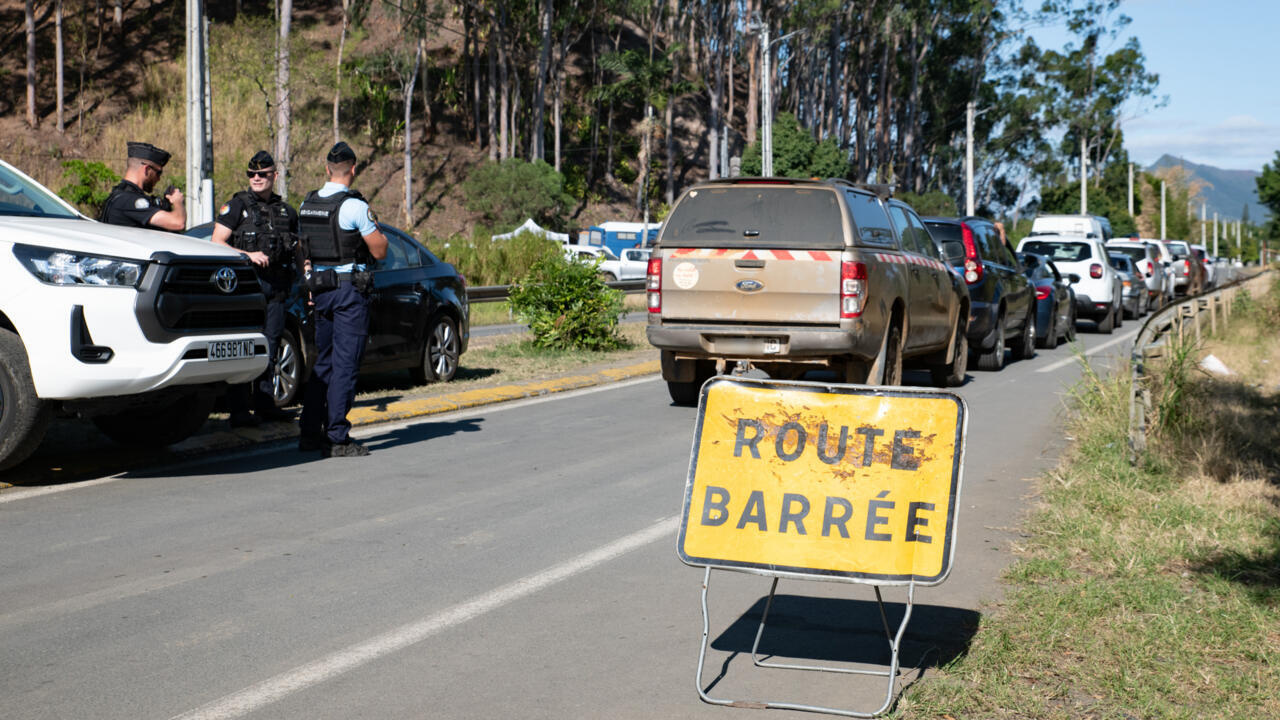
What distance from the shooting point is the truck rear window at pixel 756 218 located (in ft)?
35.7

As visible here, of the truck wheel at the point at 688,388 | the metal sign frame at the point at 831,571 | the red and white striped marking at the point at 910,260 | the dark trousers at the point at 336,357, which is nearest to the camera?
the metal sign frame at the point at 831,571

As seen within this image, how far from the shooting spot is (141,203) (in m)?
8.84

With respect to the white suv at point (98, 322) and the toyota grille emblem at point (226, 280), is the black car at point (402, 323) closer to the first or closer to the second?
the toyota grille emblem at point (226, 280)

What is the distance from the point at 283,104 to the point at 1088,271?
2899 cm

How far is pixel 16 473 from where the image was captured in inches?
321

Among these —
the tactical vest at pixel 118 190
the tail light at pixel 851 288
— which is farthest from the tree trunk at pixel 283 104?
the tail light at pixel 851 288

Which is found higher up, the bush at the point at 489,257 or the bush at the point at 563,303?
the bush at the point at 489,257

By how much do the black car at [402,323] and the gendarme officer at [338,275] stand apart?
153 cm

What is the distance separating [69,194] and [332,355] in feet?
126

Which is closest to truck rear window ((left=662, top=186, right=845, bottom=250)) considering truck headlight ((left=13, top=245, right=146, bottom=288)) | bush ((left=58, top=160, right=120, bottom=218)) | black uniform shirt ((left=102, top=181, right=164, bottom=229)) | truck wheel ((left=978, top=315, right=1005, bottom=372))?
black uniform shirt ((left=102, top=181, right=164, bottom=229))

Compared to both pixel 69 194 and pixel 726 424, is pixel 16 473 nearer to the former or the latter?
pixel 726 424

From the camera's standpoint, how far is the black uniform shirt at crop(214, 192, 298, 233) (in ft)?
30.5

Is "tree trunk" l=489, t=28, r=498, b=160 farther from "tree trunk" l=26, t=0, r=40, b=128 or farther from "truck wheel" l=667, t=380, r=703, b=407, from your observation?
Answer: "truck wheel" l=667, t=380, r=703, b=407

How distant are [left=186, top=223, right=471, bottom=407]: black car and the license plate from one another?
6.75 ft
